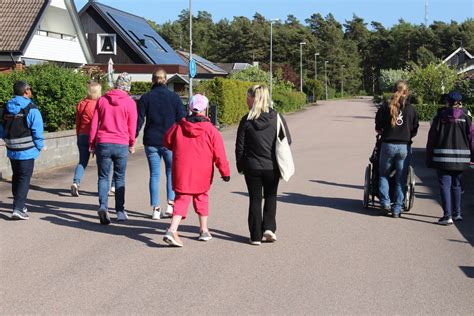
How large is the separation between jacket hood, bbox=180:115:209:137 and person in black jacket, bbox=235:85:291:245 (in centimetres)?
40

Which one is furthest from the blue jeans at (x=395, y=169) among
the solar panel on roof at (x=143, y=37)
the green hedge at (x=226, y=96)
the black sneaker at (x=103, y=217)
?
the solar panel on roof at (x=143, y=37)

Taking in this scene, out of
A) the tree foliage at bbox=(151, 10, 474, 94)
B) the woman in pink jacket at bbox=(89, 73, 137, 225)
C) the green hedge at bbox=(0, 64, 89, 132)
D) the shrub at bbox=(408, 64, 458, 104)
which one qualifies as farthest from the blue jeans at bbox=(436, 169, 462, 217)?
the tree foliage at bbox=(151, 10, 474, 94)

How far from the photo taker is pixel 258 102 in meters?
6.96

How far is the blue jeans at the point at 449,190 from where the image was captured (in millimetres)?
8297

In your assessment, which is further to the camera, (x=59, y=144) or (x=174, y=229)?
(x=59, y=144)

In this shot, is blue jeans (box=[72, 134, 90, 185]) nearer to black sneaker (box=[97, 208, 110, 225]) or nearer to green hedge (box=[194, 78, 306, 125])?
black sneaker (box=[97, 208, 110, 225])

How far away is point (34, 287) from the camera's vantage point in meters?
5.41

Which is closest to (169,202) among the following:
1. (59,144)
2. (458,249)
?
(458,249)

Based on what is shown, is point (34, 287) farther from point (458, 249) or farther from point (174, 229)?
point (458, 249)

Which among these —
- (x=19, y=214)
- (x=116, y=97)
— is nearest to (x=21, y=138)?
(x=19, y=214)

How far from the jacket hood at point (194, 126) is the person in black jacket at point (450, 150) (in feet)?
10.3

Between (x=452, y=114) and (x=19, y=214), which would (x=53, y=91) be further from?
(x=452, y=114)

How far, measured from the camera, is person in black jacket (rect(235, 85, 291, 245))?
275 inches

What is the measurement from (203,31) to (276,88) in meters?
85.3
